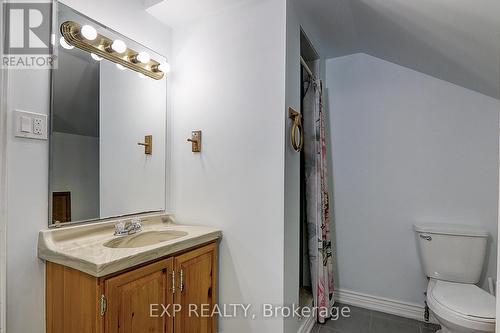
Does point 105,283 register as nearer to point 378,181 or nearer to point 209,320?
point 209,320

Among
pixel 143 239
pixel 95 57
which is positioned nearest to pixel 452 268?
pixel 143 239

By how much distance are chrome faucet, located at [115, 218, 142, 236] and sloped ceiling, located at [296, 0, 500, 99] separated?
172 centimetres

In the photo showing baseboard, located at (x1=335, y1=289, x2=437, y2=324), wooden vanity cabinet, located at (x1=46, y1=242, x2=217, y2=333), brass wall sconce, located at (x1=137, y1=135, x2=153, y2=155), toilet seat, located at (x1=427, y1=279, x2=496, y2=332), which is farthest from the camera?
baseboard, located at (x1=335, y1=289, x2=437, y2=324)

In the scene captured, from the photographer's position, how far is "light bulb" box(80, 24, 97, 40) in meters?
1.39

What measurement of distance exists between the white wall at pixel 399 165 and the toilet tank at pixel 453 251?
0.16m

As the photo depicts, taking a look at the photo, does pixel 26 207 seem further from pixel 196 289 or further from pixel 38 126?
pixel 196 289

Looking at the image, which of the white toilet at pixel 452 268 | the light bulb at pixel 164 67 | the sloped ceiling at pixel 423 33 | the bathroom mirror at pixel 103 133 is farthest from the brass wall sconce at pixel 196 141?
the white toilet at pixel 452 268

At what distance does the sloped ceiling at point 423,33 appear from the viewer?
1229 mm

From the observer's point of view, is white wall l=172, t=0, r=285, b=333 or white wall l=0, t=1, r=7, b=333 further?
white wall l=172, t=0, r=285, b=333

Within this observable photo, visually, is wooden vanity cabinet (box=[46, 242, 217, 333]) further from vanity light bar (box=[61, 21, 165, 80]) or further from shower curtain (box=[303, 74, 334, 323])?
vanity light bar (box=[61, 21, 165, 80])

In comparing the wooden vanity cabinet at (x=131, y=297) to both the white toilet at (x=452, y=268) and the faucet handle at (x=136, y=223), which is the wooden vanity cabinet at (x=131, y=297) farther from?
the white toilet at (x=452, y=268)

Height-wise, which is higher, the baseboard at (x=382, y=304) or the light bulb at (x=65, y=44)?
the light bulb at (x=65, y=44)

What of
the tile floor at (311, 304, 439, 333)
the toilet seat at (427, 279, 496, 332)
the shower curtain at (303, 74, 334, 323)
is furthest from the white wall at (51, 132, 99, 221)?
the toilet seat at (427, 279, 496, 332)

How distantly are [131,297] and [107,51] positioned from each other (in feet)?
4.48
